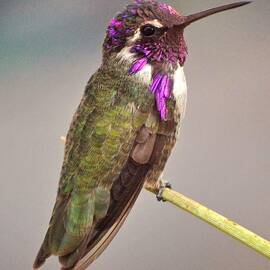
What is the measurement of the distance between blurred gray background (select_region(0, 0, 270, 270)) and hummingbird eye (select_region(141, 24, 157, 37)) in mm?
1224

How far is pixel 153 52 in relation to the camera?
1621mm

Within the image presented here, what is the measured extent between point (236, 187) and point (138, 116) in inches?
→ 63.2

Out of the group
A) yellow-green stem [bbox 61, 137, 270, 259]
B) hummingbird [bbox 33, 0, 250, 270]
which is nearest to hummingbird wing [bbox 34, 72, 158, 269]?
hummingbird [bbox 33, 0, 250, 270]

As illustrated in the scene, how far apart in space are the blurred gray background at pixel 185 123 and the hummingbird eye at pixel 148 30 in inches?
48.2

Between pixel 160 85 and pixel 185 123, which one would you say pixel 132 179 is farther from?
pixel 185 123

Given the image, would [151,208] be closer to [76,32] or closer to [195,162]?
[195,162]

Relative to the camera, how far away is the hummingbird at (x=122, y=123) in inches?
61.7

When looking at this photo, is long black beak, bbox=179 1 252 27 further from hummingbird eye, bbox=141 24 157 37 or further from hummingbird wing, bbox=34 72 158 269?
hummingbird wing, bbox=34 72 158 269

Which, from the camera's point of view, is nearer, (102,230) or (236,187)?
(102,230)

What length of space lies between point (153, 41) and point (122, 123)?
0.23 m

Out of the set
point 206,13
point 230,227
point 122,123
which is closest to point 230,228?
point 230,227

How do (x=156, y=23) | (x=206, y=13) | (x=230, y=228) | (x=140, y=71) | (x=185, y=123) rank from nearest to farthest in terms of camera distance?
(x=230, y=228)
(x=206, y=13)
(x=156, y=23)
(x=140, y=71)
(x=185, y=123)

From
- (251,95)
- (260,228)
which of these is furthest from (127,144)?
(251,95)

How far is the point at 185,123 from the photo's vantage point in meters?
3.21
